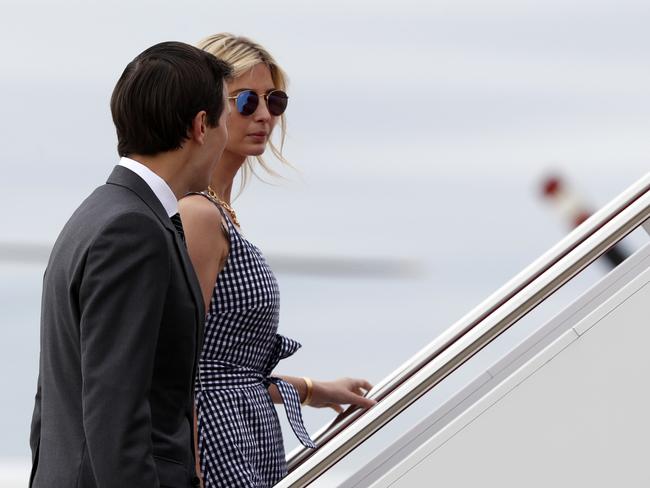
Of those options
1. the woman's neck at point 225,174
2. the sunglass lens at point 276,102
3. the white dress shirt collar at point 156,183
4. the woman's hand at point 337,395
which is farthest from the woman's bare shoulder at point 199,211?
the woman's hand at point 337,395

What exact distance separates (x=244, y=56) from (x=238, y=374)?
706 mm

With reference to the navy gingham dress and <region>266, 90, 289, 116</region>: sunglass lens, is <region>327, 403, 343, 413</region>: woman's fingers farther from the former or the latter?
<region>266, 90, 289, 116</region>: sunglass lens

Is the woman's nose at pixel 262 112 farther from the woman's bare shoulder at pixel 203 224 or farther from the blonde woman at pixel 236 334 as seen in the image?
the woman's bare shoulder at pixel 203 224

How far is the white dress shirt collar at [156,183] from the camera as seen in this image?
6.29ft

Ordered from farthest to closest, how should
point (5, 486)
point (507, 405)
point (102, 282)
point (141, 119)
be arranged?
point (5, 486) < point (507, 405) < point (141, 119) < point (102, 282)

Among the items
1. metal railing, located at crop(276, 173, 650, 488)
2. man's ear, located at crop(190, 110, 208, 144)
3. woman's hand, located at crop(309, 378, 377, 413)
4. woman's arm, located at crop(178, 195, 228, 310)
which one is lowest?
woman's hand, located at crop(309, 378, 377, 413)

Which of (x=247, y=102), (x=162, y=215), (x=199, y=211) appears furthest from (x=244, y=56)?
Answer: (x=162, y=215)

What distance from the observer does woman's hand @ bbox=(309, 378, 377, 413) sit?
2.55m

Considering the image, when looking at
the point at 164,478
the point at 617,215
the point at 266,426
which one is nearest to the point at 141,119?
the point at 164,478

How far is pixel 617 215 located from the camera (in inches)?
86.5

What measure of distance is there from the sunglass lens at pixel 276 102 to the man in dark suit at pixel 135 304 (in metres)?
0.49

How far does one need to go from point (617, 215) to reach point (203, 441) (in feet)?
2.92

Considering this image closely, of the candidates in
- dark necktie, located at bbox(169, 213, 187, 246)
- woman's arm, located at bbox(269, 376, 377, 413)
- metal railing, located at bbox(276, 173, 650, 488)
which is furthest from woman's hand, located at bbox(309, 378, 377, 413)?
dark necktie, located at bbox(169, 213, 187, 246)

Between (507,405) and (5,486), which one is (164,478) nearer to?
(507,405)
